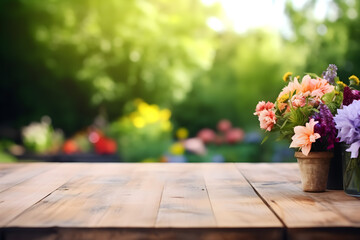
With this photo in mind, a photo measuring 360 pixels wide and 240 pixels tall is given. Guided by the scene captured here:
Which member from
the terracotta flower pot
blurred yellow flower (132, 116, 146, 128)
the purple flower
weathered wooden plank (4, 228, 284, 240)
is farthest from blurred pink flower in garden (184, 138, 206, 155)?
weathered wooden plank (4, 228, 284, 240)

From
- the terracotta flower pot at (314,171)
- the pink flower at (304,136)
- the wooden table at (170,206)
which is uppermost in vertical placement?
the pink flower at (304,136)

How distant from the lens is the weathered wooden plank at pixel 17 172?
1.85 meters

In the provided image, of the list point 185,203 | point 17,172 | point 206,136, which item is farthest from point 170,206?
point 206,136

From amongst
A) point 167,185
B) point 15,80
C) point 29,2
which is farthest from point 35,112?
point 167,185

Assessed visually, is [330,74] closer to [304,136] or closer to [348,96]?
[348,96]

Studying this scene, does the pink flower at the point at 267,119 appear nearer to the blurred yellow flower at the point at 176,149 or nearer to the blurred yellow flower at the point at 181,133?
the blurred yellow flower at the point at 176,149

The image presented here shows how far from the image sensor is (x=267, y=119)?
1.58m

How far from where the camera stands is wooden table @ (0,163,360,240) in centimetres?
111

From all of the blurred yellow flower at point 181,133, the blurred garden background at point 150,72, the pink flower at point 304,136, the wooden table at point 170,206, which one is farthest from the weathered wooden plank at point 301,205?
the blurred yellow flower at point 181,133

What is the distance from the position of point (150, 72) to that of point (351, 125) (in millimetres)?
5417

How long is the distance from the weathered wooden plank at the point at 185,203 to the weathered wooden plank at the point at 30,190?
1.23ft

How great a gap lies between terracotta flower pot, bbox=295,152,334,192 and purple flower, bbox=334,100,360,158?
0.49ft

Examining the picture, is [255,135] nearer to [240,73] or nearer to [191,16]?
[240,73]

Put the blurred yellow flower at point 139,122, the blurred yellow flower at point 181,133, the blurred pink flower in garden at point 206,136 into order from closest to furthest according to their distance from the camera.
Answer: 1. the blurred yellow flower at point 139,122
2. the blurred yellow flower at point 181,133
3. the blurred pink flower in garden at point 206,136
